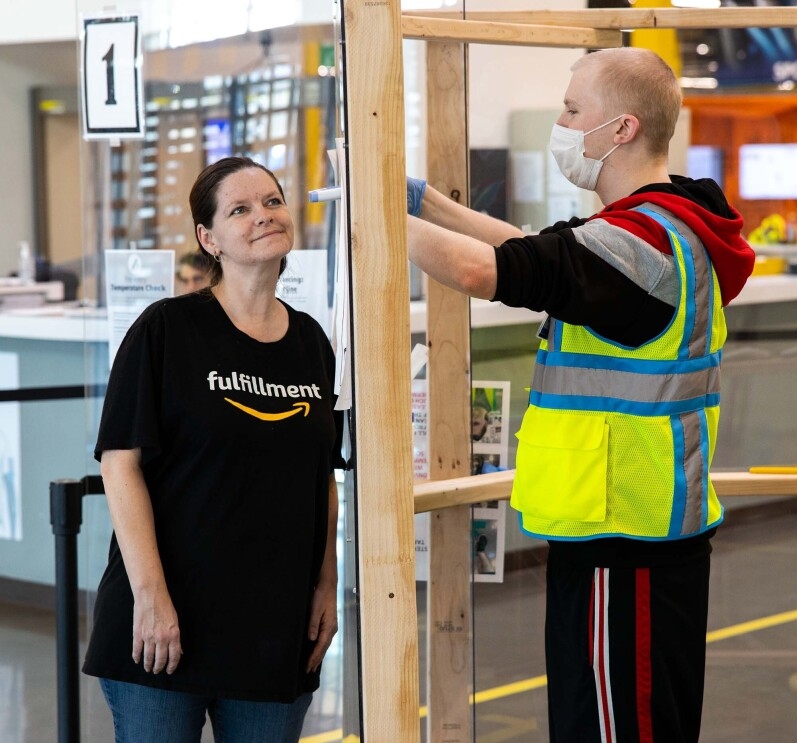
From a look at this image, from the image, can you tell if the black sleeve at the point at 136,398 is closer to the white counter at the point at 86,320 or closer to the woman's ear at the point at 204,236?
the woman's ear at the point at 204,236

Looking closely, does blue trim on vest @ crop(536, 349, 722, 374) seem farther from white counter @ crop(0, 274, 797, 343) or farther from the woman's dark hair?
white counter @ crop(0, 274, 797, 343)

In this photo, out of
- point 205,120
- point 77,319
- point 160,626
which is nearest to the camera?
point 160,626

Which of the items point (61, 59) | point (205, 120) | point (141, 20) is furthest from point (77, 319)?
point (61, 59)

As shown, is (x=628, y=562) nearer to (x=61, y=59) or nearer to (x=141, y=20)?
(x=141, y=20)

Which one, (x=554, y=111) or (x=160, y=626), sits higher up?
(x=554, y=111)

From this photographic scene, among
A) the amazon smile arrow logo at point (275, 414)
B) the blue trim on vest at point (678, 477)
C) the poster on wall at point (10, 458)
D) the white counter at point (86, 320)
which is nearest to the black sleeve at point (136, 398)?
the amazon smile arrow logo at point (275, 414)

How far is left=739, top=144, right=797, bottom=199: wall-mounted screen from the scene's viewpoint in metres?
10.4

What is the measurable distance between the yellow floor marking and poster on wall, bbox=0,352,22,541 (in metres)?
2.38

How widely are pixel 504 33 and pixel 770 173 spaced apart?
883cm

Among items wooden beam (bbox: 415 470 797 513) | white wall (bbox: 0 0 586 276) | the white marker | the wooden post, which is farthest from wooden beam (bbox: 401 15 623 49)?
wooden beam (bbox: 415 470 797 513)

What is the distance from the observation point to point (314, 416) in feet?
6.45

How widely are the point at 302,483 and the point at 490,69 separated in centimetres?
132

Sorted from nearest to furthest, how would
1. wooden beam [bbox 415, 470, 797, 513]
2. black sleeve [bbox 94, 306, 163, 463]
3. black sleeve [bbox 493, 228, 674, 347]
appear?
1. black sleeve [bbox 493, 228, 674, 347]
2. black sleeve [bbox 94, 306, 163, 463]
3. wooden beam [bbox 415, 470, 797, 513]

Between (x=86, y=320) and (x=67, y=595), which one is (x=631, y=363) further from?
(x=86, y=320)
